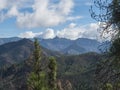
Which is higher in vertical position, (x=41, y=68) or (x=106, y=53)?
(x=106, y=53)

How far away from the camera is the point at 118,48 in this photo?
633 inches

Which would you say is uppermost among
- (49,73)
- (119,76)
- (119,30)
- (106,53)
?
(119,30)

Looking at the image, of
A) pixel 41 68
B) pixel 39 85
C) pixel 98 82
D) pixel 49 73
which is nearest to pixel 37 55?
pixel 41 68

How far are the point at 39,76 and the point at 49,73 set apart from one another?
17489mm

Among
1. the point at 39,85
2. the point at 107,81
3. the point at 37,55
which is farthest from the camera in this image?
the point at 37,55

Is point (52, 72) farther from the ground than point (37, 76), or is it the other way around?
point (37, 76)

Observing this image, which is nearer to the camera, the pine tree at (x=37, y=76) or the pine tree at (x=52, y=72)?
the pine tree at (x=37, y=76)

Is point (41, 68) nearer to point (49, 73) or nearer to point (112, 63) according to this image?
point (49, 73)

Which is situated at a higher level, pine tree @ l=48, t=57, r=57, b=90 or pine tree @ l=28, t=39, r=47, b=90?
pine tree @ l=28, t=39, r=47, b=90

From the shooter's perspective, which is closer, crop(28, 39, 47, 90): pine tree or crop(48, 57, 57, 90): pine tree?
crop(28, 39, 47, 90): pine tree

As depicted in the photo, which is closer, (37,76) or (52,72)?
(37,76)

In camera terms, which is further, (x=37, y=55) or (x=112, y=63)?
(x=37, y=55)

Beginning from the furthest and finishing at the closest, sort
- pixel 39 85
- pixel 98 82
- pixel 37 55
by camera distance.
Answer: pixel 37 55 < pixel 39 85 < pixel 98 82

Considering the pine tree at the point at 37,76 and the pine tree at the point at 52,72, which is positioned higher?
the pine tree at the point at 37,76
